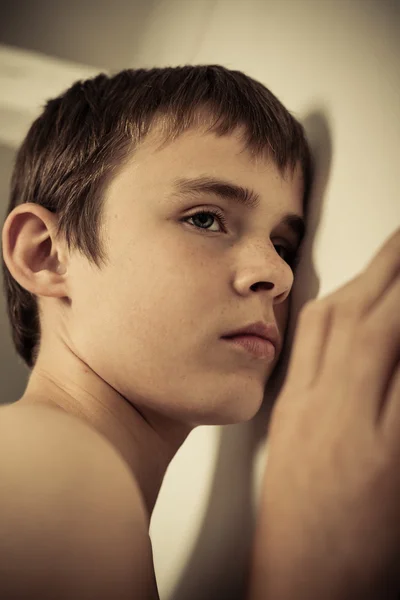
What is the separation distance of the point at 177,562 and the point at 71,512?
→ 24 centimetres

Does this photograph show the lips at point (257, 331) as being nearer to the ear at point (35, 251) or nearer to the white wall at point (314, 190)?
the white wall at point (314, 190)

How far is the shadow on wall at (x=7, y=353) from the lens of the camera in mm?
949

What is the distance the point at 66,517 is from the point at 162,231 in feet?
1.00

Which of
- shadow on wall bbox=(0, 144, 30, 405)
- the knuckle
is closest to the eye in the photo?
the knuckle

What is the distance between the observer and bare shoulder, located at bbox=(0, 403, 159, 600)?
0.34m

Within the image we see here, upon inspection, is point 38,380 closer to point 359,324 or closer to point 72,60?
point 359,324

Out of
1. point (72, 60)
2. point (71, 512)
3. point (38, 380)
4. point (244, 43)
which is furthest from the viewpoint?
point (72, 60)

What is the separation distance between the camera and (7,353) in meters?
0.97

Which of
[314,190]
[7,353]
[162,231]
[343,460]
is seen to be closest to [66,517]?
[343,460]

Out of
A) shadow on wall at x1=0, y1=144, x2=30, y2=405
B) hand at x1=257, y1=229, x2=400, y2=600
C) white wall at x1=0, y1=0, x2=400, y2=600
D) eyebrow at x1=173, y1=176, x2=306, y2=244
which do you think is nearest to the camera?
hand at x1=257, y1=229, x2=400, y2=600

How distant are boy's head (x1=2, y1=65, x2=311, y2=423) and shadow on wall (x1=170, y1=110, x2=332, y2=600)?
0.02 m

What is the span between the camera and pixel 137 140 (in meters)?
0.62

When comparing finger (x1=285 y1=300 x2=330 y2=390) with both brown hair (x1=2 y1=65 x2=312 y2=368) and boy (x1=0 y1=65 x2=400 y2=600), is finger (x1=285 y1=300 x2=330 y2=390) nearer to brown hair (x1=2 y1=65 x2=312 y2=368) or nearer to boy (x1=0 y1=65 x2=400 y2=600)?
boy (x1=0 y1=65 x2=400 y2=600)

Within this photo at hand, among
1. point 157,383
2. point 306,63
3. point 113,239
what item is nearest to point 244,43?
point 306,63
